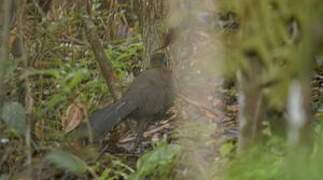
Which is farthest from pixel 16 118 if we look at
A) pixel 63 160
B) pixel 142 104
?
pixel 142 104

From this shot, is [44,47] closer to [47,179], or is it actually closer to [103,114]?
[103,114]

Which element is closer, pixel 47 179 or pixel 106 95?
pixel 47 179

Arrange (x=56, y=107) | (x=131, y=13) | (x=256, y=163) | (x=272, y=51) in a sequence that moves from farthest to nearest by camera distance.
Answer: (x=131, y=13) → (x=56, y=107) → (x=256, y=163) → (x=272, y=51)

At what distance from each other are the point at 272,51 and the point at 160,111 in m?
2.17

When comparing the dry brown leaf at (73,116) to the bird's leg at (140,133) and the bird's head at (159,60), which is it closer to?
the bird's leg at (140,133)

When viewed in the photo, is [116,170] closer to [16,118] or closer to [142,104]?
[142,104]

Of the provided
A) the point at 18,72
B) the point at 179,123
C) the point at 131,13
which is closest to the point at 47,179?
the point at 18,72

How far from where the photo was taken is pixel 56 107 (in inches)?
174

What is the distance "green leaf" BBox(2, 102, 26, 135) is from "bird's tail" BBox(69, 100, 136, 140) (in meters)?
0.56

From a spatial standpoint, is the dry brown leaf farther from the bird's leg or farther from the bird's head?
the bird's head

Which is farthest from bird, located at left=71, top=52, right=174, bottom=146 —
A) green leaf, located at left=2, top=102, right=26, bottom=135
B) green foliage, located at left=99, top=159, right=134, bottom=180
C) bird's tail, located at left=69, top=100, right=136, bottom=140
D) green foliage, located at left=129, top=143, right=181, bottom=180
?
green leaf, located at left=2, top=102, right=26, bottom=135

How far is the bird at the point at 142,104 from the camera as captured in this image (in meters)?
4.31

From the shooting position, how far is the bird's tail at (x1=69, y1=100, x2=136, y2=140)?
14.0 feet

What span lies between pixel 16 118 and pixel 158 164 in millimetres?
646
